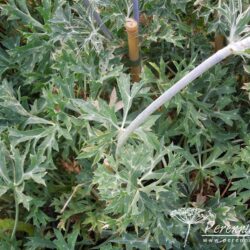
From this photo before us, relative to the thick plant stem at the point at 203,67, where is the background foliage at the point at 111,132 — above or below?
below

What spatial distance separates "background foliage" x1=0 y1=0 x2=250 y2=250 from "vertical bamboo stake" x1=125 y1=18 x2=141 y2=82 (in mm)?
45

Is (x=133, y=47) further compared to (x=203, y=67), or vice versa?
(x=133, y=47)

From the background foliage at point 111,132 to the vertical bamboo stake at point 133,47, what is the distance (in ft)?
0.15

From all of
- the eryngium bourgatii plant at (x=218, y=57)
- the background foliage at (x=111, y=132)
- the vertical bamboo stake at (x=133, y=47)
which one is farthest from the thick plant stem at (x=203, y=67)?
the vertical bamboo stake at (x=133, y=47)

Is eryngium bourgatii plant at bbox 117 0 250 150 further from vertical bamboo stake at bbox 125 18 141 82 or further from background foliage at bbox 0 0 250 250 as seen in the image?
vertical bamboo stake at bbox 125 18 141 82

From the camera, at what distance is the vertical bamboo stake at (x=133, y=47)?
141cm

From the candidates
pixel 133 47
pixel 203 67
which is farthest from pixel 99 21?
pixel 203 67

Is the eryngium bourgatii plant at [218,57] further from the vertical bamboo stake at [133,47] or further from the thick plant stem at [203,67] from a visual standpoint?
the vertical bamboo stake at [133,47]

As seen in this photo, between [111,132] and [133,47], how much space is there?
308mm

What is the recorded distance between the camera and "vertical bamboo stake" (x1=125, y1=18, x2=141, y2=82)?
1411 millimetres

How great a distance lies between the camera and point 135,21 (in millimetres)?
1432

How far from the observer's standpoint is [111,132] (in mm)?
1295

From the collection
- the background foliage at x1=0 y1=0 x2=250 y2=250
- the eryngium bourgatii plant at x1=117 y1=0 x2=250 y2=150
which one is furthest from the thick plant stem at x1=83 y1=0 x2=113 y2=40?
the eryngium bourgatii plant at x1=117 y1=0 x2=250 y2=150

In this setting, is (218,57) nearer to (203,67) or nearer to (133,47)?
(203,67)
